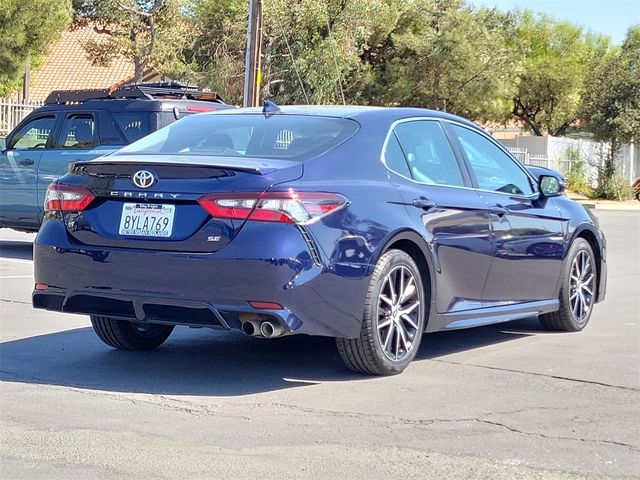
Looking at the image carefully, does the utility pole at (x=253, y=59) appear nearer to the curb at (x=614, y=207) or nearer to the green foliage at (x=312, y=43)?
the green foliage at (x=312, y=43)

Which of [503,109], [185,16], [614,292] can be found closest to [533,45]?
[503,109]

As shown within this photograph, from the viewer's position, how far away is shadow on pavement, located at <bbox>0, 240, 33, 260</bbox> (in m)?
13.6

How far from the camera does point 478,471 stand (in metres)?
4.60

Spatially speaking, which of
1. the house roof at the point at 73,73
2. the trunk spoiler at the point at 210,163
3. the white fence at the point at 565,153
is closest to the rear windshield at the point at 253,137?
the trunk spoiler at the point at 210,163

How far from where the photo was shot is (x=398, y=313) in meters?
6.36

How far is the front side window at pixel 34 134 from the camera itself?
13.7 m

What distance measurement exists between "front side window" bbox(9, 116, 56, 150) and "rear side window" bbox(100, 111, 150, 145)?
857 millimetres

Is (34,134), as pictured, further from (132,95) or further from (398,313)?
(398,313)

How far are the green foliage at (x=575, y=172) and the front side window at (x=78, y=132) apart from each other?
31465mm

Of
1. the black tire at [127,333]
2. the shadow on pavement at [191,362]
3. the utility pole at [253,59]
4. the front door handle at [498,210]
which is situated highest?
the utility pole at [253,59]

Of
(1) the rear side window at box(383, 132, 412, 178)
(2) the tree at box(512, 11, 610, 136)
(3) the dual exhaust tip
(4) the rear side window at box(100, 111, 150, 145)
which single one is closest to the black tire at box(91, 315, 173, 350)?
(3) the dual exhaust tip

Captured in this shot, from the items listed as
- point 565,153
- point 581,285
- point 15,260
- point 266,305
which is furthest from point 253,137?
point 565,153

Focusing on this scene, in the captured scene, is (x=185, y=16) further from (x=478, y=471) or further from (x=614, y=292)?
(x=478, y=471)

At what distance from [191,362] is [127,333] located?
Answer: 540mm
